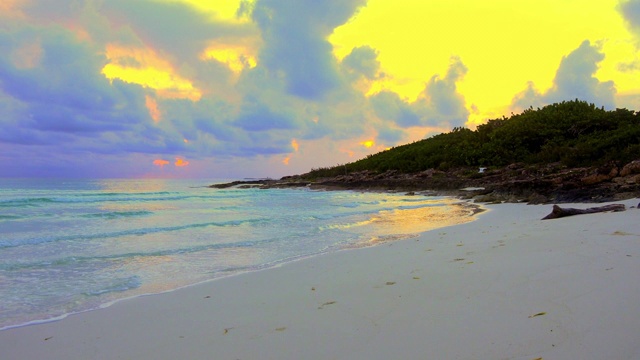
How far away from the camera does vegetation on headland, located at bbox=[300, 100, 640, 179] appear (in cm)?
3197

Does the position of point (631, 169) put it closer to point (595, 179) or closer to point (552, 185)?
point (595, 179)

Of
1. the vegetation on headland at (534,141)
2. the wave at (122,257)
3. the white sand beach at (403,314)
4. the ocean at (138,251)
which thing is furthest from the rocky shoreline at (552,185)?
the wave at (122,257)

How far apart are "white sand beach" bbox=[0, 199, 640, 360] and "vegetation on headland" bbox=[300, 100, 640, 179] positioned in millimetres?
29057

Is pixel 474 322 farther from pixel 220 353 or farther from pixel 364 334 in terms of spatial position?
pixel 220 353

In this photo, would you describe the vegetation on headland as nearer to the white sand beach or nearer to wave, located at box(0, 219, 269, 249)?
wave, located at box(0, 219, 269, 249)

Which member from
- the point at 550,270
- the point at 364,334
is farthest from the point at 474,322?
the point at 550,270

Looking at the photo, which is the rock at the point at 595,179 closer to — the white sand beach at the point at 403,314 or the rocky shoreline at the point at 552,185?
the rocky shoreline at the point at 552,185

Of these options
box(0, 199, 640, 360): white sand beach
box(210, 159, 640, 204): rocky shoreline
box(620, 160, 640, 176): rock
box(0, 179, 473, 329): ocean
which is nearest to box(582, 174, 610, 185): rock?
box(210, 159, 640, 204): rocky shoreline

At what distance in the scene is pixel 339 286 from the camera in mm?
5469

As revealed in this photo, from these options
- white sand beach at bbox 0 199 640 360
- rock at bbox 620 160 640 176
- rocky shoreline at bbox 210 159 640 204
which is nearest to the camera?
white sand beach at bbox 0 199 640 360

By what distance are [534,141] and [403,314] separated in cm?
4585

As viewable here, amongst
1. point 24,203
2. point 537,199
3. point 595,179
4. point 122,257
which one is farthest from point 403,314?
point 24,203

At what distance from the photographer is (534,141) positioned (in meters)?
43.9

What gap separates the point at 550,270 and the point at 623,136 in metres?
33.0
